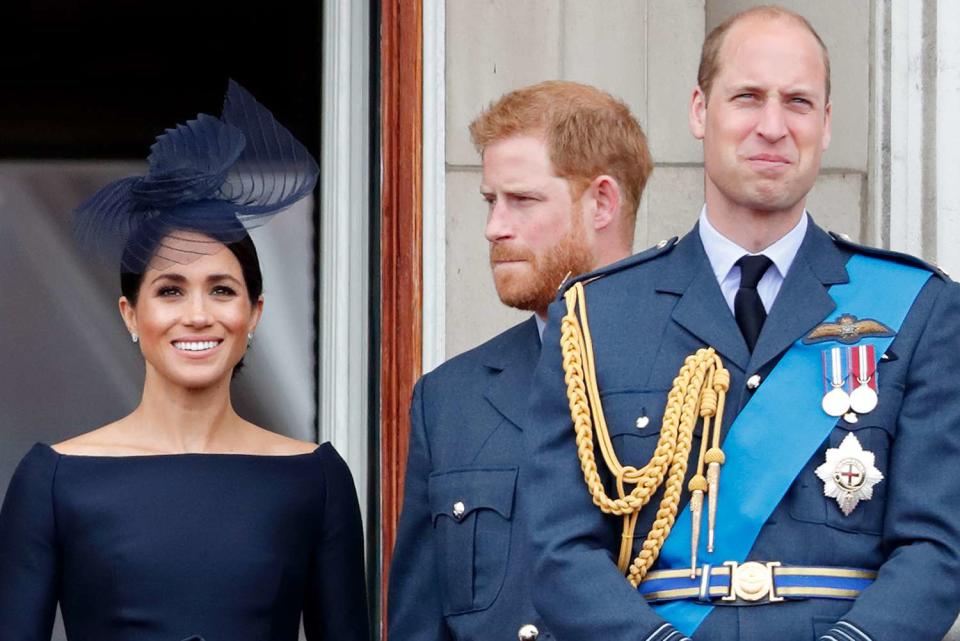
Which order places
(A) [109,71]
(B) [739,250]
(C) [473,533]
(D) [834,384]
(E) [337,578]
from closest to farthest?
(D) [834,384] < (B) [739,250] < (C) [473,533] < (E) [337,578] < (A) [109,71]

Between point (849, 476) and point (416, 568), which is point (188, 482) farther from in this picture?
point (849, 476)

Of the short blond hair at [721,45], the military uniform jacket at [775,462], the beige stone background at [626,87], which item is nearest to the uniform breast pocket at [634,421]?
the military uniform jacket at [775,462]

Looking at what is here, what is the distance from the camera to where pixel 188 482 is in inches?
159

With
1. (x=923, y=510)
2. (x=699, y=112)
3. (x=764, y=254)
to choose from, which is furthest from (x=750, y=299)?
(x=923, y=510)

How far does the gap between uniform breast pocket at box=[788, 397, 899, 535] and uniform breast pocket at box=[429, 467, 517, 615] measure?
2.36ft

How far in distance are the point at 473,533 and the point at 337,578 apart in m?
0.36

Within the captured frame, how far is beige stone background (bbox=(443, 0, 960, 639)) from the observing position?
502 centimetres

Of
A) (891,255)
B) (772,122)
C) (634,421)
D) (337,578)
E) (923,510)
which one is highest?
(772,122)

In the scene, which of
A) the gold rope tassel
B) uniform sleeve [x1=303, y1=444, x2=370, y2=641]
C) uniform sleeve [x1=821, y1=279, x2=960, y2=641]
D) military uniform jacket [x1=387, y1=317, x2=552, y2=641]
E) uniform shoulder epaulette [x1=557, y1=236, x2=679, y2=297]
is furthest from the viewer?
uniform sleeve [x1=303, y1=444, x2=370, y2=641]

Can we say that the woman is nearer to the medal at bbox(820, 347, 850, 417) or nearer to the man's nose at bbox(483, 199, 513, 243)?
the man's nose at bbox(483, 199, 513, 243)

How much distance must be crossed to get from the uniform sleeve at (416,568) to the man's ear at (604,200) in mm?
485

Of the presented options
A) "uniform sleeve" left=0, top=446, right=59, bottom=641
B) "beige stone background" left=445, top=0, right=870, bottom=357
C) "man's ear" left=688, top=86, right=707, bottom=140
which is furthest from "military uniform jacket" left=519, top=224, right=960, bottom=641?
"beige stone background" left=445, top=0, right=870, bottom=357

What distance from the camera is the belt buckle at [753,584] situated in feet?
10.4

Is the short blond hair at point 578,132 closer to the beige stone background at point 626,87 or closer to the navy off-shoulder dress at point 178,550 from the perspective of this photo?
the navy off-shoulder dress at point 178,550
